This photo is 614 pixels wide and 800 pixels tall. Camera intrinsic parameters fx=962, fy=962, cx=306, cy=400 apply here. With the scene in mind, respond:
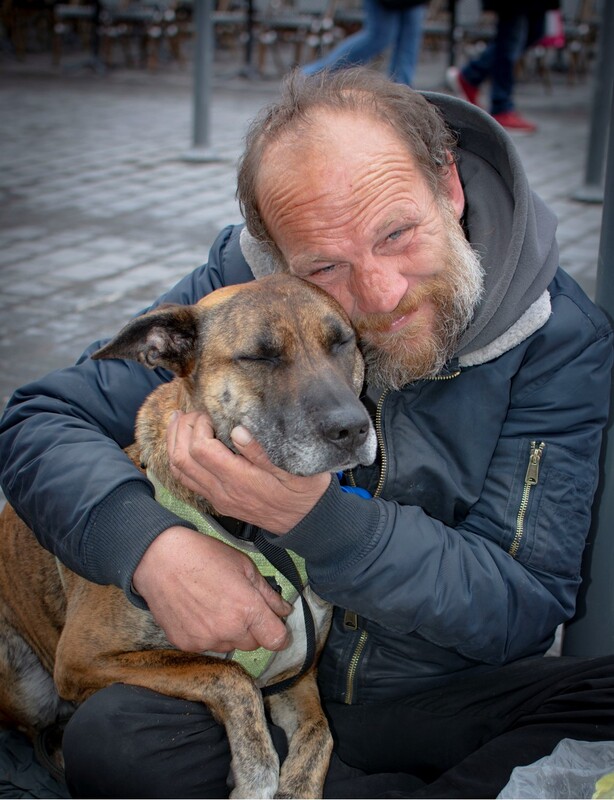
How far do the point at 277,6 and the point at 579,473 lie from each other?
24.8m

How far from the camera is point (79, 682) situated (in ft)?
9.21

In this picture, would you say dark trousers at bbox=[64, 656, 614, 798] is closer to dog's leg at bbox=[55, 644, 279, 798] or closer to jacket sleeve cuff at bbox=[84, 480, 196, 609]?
dog's leg at bbox=[55, 644, 279, 798]

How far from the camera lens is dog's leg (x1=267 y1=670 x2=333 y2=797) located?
107 inches

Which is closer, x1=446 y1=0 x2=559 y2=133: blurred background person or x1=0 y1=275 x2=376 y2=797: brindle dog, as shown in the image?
x1=0 y1=275 x2=376 y2=797: brindle dog

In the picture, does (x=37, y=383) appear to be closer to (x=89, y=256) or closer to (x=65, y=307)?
(x=65, y=307)

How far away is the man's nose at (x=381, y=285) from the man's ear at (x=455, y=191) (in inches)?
12.9

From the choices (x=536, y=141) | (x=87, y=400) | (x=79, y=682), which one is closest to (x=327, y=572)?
(x=79, y=682)

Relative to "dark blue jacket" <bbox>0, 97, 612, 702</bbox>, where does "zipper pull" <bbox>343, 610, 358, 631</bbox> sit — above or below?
below

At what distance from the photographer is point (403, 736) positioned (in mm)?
2801

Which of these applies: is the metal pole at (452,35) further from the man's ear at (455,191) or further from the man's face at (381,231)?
the man's face at (381,231)

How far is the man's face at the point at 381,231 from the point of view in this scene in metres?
2.71

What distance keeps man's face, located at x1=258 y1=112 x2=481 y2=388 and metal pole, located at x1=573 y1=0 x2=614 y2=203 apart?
7146mm

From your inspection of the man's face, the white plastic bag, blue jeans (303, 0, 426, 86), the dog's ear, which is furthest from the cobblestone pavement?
the white plastic bag

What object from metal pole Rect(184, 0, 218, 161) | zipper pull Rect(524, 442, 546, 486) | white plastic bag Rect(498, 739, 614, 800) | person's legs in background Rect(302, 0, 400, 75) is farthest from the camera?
person's legs in background Rect(302, 0, 400, 75)
